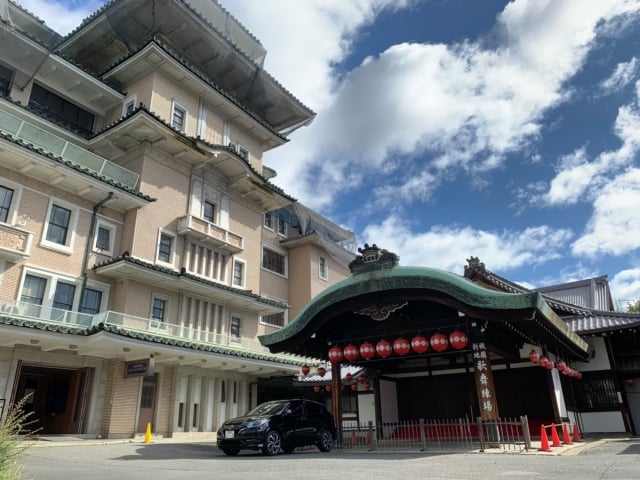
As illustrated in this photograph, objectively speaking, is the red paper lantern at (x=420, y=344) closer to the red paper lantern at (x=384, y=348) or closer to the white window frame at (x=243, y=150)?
the red paper lantern at (x=384, y=348)

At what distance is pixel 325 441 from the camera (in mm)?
15055

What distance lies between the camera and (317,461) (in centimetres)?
1134

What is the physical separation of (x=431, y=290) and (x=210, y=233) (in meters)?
16.5

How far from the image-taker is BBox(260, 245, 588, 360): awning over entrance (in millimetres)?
12594

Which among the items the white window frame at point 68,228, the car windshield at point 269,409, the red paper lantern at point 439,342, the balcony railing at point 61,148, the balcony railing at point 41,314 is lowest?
the car windshield at point 269,409

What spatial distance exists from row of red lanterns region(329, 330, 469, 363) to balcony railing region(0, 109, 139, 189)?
46.0ft

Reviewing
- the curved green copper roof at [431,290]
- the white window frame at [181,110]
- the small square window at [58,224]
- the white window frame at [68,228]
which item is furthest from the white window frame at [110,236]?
the curved green copper roof at [431,290]

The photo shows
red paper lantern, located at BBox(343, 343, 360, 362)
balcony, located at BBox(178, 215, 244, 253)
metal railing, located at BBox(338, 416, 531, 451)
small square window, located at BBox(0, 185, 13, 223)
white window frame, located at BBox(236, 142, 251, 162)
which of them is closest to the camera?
metal railing, located at BBox(338, 416, 531, 451)

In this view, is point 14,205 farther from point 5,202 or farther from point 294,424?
point 294,424

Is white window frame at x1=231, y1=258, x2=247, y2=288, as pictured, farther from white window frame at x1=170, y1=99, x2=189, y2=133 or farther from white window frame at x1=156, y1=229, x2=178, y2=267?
white window frame at x1=170, y1=99, x2=189, y2=133

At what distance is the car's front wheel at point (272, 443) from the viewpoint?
13075 mm

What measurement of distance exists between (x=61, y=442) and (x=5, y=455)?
14.4m

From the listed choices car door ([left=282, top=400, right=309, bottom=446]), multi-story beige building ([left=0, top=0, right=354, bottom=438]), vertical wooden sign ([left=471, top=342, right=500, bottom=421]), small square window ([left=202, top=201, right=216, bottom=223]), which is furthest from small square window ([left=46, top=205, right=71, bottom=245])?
vertical wooden sign ([left=471, top=342, right=500, bottom=421])

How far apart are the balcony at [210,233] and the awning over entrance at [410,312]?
11100mm
